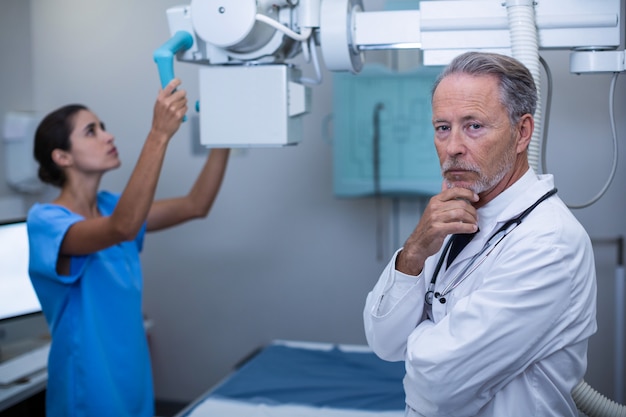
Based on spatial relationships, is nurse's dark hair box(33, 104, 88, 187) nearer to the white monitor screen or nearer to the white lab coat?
the white monitor screen

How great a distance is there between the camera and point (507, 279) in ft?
3.11

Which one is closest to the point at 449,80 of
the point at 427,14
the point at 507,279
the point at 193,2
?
the point at 427,14

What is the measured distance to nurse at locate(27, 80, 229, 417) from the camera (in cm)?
166

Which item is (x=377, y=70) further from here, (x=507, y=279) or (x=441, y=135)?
(x=507, y=279)

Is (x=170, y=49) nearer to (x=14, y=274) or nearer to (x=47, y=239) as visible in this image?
(x=47, y=239)

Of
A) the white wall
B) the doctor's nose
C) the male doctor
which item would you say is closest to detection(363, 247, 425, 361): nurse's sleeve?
the male doctor

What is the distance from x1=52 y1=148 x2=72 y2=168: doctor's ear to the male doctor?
1120 mm

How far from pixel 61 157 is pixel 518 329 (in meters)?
1.42

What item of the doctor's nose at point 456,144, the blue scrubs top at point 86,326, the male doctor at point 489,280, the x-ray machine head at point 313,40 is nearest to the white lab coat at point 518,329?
the male doctor at point 489,280

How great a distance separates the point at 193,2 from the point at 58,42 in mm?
2000

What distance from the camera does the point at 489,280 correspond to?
970 millimetres

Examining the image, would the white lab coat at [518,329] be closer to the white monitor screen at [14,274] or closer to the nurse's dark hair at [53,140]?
the nurse's dark hair at [53,140]

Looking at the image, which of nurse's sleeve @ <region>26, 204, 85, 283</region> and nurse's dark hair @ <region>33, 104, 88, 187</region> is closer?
nurse's sleeve @ <region>26, 204, 85, 283</region>

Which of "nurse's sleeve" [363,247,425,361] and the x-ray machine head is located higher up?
the x-ray machine head
